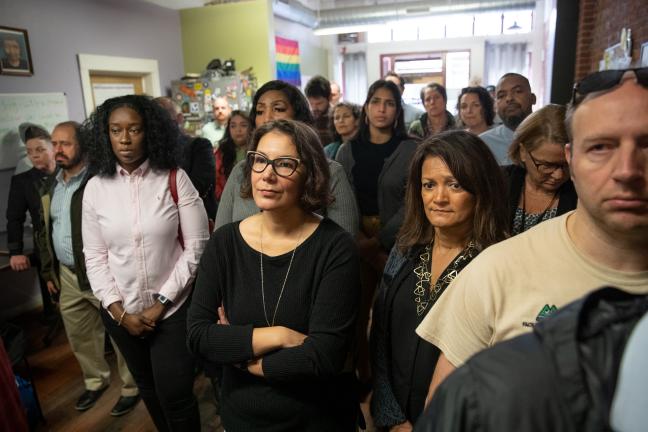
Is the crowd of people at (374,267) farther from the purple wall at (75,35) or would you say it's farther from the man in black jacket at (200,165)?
the purple wall at (75,35)

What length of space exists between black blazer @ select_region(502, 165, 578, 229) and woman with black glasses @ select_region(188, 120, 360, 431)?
2.14 feet

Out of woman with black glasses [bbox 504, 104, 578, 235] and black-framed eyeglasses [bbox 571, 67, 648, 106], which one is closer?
black-framed eyeglasses [bbox 571, 67, 648, 106]

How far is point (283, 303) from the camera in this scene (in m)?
1.23

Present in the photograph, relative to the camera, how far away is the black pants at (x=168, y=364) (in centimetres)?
170

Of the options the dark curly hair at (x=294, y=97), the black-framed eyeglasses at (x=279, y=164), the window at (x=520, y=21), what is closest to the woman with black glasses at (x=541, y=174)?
the black-framed eyeglasses at (x=279, y=164)

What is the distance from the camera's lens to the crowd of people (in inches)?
21.2

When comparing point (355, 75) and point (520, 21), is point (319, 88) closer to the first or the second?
point (355, 75)

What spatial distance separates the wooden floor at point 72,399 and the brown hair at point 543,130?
199 centimetres

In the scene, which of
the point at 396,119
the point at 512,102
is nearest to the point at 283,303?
the point at 396,119

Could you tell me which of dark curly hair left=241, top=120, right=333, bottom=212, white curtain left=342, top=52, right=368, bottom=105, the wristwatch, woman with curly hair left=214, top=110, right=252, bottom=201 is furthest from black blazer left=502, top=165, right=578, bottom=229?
white curtain left=342, top=52, right=368, bottom=105

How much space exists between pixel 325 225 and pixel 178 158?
863 mm

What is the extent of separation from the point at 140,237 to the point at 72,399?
1.54m

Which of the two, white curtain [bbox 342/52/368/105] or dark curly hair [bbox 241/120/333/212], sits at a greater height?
white curtain [bbox 342/52/368/105]

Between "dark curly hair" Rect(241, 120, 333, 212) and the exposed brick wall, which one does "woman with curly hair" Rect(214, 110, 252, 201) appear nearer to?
"dark curly hair" Rect(241, 120, 333, 212)
